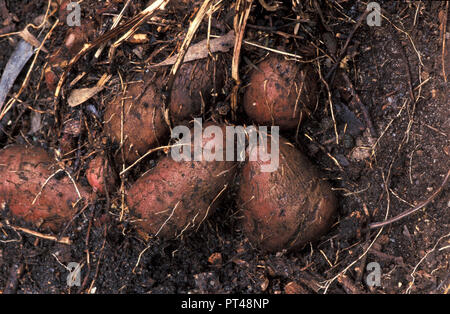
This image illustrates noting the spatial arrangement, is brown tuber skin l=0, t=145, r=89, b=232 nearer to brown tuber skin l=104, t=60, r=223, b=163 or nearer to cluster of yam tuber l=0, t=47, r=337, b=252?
cluster of yam tuber l=0, t=47, r=337, b=252

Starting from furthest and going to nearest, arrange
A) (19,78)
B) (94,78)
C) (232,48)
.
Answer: (19,78), (94,78), (232,48)

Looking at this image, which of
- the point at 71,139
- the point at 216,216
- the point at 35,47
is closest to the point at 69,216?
the point at 71,139

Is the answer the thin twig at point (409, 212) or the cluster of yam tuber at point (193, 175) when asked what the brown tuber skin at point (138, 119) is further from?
the thin twig at point (409, 212)

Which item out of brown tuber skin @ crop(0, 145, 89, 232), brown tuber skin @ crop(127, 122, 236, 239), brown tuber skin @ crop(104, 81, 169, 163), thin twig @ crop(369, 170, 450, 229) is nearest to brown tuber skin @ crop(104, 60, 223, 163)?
brown tuber skin @ crop(104, 81, 169, 163)

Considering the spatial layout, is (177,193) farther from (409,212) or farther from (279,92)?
(409,212)

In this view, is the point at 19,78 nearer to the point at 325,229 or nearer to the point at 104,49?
the point at 104,49

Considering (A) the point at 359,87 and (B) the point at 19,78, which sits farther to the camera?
(B) the point at 19,78

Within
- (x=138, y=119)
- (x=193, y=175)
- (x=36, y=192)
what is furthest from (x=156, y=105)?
(x=36, y=192)
